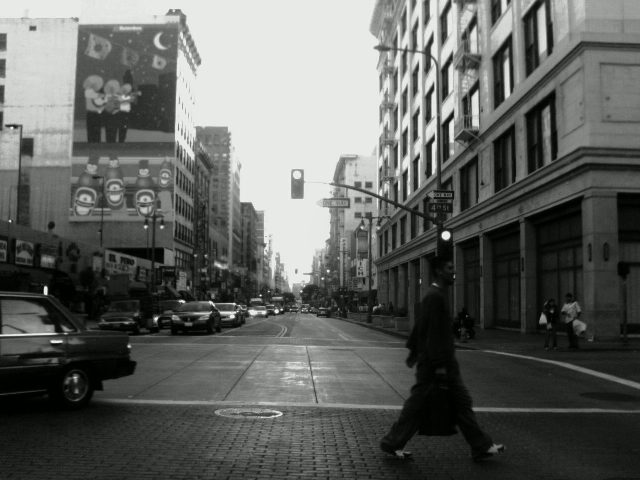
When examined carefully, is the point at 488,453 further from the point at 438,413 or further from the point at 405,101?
the point at 405,101

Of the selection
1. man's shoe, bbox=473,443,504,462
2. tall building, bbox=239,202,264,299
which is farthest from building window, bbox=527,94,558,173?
tall building, bbox=239,202,264,299

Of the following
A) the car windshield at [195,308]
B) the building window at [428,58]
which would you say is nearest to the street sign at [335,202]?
the car windshield at [195,308]

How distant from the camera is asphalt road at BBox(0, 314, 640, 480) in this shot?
6109 millimetres

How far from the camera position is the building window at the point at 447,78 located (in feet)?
140

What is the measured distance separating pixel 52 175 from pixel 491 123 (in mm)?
67332

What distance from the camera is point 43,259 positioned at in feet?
140

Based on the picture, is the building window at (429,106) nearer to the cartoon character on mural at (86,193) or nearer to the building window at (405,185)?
the building window at (405,185)

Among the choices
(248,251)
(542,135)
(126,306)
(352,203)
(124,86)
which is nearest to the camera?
(542,135)

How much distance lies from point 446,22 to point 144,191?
51474 millimetres

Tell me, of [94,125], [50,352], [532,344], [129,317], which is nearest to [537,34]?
[532,344]

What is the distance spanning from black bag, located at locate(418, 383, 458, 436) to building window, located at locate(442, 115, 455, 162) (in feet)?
120

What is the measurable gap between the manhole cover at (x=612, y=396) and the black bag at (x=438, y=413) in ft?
19.6

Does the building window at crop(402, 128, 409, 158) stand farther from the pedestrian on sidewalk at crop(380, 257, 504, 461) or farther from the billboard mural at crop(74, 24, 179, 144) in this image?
the pedestrian on sidewalk at crop(380, 257, 504, 461)

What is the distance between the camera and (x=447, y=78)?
143 feet
